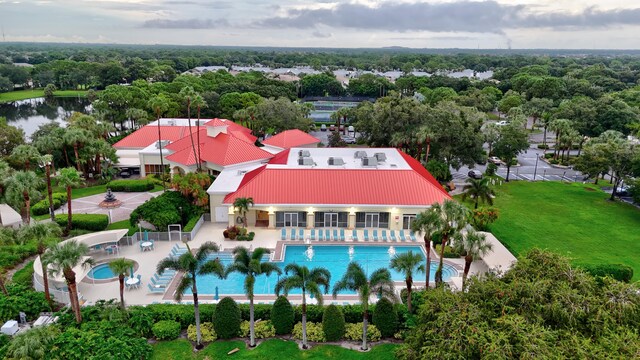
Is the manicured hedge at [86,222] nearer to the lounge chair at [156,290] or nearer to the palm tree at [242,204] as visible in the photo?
the palm tree at [242,204]

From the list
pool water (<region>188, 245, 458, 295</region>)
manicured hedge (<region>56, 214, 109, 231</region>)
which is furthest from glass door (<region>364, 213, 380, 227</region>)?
manicured hedge (<region>56, 214, 109, 231</region>)

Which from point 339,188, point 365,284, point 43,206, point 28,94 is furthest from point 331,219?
point 28,94

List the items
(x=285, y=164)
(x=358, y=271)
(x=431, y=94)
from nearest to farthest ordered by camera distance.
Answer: (x=358, y=271), (x=285, y=164), (x=431, y=94)

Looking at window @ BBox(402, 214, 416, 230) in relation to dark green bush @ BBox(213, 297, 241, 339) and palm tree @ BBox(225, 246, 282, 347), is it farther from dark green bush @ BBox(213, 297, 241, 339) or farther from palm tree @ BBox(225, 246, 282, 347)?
dark green bush @ BBox(213, 297, 241, 339)

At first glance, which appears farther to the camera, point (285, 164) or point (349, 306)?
point (285, 164)

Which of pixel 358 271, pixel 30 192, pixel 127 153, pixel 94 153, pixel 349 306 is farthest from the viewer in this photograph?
pixel 127 153

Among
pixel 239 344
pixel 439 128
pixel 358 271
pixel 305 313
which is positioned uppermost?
pixel 439 128

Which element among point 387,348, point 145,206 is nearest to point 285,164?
point 145,206

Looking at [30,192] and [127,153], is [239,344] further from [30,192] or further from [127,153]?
[127,153]

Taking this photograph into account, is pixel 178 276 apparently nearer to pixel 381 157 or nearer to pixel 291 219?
pixel 291 219
